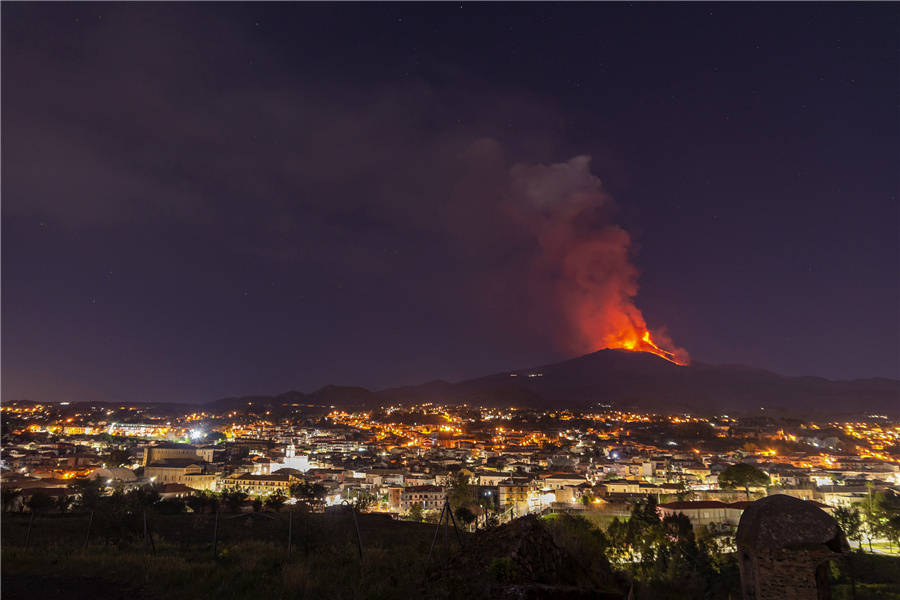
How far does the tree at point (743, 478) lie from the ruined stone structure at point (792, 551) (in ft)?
144

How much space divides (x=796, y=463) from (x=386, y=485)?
2493 inches

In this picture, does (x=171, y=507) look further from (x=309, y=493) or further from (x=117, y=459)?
(x=117, y=459)

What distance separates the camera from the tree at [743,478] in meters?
47.7

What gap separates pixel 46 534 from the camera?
1877cm

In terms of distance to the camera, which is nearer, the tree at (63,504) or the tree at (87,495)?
the tree at (63,504)

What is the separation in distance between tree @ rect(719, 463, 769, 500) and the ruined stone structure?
43964mm

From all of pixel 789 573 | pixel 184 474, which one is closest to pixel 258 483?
pixel 184 474

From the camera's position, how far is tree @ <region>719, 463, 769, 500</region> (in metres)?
47.7

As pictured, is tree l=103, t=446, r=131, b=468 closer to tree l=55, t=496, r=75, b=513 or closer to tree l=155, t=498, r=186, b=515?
tree l=55, t=496, r=75, b=513

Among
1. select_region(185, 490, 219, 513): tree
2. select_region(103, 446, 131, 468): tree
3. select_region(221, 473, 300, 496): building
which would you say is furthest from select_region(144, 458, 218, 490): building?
select_region(185, 490, 219, 513): tree

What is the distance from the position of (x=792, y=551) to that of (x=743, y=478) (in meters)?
45.6

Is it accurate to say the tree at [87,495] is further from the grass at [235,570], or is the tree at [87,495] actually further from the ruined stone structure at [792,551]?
the ruined stone structure at [792,551]

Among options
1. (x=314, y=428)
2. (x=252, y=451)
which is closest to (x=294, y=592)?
(x=252, y=451)

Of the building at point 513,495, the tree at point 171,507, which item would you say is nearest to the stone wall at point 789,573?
the tree at point 171,507
